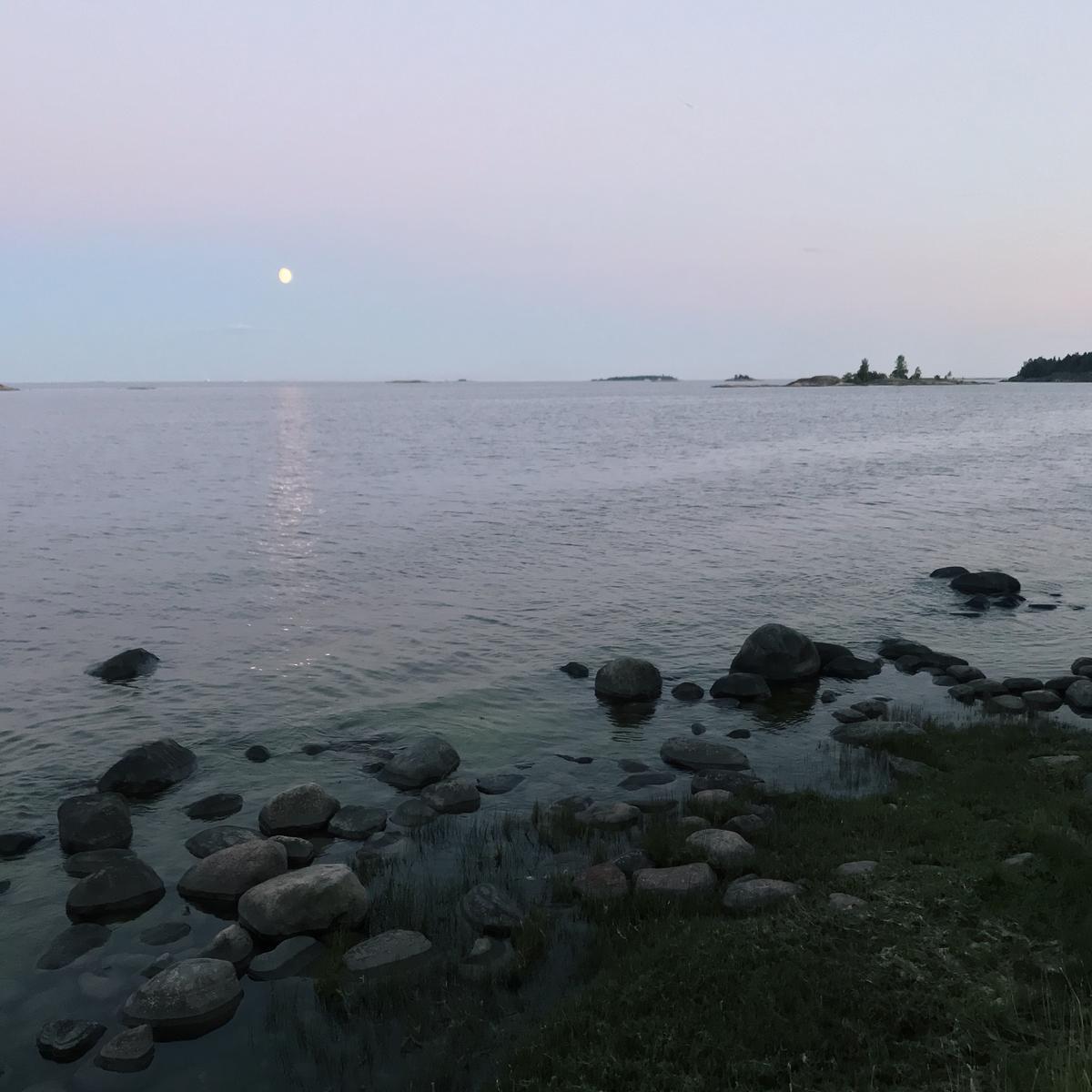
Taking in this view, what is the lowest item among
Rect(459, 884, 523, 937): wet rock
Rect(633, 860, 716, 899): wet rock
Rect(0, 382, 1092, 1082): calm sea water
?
Rect(0, 382, 1092, 1082): calm sea water

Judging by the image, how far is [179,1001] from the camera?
1056 centimetres

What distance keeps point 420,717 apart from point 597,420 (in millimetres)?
142133

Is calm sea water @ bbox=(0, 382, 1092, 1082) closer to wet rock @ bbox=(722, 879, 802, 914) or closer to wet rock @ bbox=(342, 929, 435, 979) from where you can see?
wet rock @ bbox=(342, 929, 435, 979)

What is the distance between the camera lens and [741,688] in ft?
73.7

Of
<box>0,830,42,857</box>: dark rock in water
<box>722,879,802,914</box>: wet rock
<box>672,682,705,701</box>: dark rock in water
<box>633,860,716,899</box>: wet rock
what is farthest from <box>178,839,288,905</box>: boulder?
<box>672,682,705,701</box>: dark rock in water

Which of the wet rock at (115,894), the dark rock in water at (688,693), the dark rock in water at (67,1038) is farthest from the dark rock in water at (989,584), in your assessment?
the dark rock in water at (67,1038)

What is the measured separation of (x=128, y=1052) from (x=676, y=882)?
721 cm

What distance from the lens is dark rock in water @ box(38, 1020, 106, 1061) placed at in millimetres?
9977

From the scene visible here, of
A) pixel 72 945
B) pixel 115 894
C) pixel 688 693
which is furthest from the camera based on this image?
pixel 688 693

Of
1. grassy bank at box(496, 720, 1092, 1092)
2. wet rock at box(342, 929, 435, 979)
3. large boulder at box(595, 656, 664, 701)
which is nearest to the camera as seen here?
grassy bank at box(496, 720, 1092, 1092)

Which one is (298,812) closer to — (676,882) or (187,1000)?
(187,1000)

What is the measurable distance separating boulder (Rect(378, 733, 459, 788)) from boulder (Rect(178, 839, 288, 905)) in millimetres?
3729

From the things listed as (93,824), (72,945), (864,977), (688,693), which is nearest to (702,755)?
(688,693)

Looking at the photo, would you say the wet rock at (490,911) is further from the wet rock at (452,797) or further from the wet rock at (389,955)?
the wet rock at (452,797)
